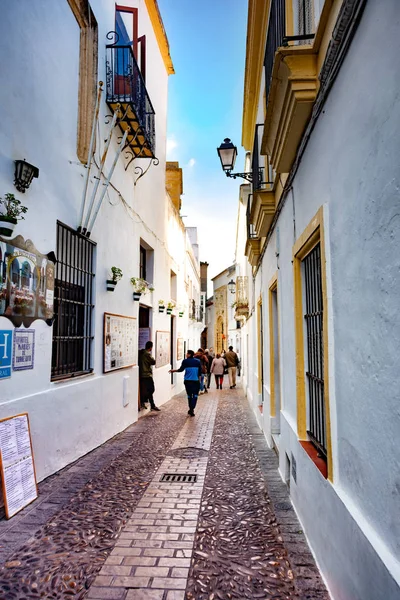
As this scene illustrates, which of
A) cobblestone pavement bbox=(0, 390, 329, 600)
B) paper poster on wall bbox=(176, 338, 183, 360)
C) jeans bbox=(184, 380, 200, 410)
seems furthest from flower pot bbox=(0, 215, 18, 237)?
paper poster on wall bbox=(176, 338, 183, 360)

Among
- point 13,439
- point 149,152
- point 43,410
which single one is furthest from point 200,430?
point 149,152

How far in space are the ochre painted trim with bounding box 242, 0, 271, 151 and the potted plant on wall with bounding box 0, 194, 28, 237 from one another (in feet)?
16.4

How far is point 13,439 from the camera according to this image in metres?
4.13

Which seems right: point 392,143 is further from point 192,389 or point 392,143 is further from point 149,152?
point 192,389

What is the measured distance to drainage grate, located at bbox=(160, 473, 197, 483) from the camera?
16.9 ft

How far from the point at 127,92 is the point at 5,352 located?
5.91 metres

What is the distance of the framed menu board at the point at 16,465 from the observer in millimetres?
3900

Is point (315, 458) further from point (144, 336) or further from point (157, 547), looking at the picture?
point (144, 336)

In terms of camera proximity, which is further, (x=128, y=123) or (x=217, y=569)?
(x=128, y=123)

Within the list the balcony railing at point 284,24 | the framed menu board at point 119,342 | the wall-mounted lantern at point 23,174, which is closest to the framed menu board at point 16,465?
the wall-mounted lantern at point 23,174

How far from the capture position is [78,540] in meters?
3.50

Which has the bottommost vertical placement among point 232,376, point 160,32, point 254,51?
point 232,376

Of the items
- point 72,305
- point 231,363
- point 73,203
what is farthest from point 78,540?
point 231,363

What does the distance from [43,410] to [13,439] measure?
2.63 feet
